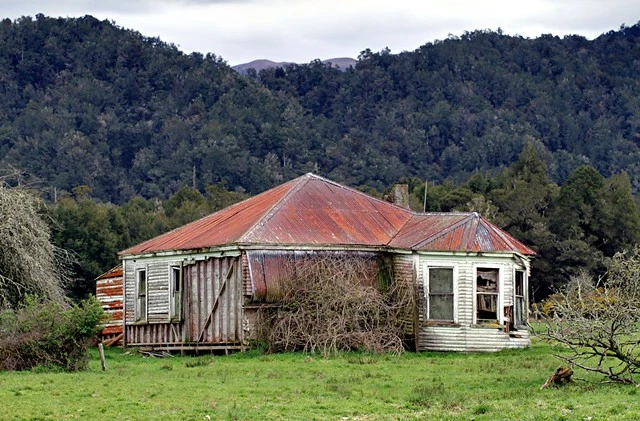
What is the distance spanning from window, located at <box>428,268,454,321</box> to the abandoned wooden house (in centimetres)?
3

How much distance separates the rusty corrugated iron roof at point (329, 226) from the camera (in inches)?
1476

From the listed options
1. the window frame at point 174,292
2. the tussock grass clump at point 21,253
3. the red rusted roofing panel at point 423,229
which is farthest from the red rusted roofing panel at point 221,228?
the red rusted roofing panel at point 423,229

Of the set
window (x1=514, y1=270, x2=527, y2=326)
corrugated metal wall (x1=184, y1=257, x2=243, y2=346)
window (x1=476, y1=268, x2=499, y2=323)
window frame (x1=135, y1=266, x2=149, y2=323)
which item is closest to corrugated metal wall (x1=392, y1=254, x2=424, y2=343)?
window (x1=476, y1=268, x2=499, y2=323)

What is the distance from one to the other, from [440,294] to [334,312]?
307cm

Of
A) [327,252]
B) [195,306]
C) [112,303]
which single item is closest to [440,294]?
[327,252]

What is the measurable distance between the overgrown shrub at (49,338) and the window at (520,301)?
12539 mm

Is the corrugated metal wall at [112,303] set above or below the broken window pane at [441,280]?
below

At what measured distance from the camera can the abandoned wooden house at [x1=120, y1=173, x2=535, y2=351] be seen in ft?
121

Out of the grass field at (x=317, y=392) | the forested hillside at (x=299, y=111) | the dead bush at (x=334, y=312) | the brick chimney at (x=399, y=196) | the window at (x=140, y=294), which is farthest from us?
the forested hillside at (x=299, y=111)

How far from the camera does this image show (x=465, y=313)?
3691cm

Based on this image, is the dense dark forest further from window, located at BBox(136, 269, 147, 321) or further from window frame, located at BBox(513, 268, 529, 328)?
window frame, located at BBox(513, 268, 529, 328)

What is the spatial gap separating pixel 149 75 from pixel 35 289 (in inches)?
4515

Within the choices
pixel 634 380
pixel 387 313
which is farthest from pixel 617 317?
pixel 387 313

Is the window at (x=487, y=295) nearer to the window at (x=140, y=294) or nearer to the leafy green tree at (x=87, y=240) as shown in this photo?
the window at (x=140, y=294)
